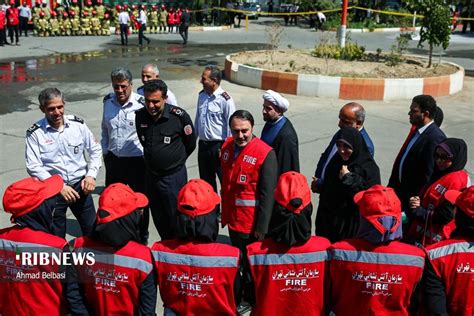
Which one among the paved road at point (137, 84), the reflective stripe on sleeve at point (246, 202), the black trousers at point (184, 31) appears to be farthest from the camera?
the black trousers at point (184, 31)

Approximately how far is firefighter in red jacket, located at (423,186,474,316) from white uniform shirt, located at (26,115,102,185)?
292 centimetres

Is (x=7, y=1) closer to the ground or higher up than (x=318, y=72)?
higher up

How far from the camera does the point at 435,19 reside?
40.2ft

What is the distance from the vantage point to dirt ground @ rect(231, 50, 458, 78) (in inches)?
486

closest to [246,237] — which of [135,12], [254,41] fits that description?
[254,41]

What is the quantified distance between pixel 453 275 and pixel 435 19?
35.7 ft

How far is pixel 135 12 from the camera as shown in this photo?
26281 millimetres

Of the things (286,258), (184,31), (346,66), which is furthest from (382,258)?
(184,31)

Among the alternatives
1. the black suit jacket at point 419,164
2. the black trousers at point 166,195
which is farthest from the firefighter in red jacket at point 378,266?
the black trousers at point 166,195

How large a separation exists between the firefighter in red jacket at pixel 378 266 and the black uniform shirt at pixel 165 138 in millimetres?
2097

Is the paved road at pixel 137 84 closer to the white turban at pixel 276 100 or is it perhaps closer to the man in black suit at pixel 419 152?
the white turban at pixel 276 100

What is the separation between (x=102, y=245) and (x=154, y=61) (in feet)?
47.9

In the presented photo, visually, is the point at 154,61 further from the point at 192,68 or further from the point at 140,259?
the point at 140,259

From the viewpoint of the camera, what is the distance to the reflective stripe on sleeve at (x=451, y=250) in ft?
9.16
